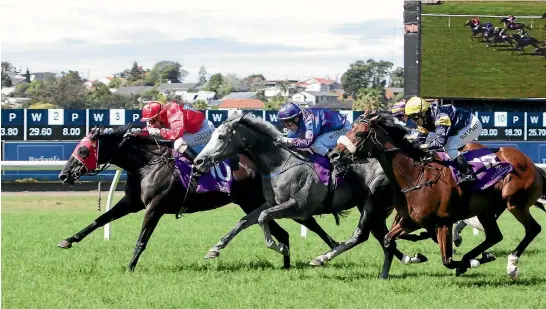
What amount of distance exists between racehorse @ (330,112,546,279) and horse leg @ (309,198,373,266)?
376 mm

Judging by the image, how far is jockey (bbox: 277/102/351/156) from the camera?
8641 mm

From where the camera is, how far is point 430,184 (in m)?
8.04

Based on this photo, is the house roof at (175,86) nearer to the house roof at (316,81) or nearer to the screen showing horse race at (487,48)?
the house roof at (316,81)

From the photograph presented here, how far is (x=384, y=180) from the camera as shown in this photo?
29.4 feet

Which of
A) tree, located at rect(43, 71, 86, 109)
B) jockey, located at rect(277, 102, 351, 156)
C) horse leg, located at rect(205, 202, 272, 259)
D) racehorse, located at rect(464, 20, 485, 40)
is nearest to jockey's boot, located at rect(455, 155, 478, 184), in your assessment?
jockey, located at rect(277, 102, 351, 156)

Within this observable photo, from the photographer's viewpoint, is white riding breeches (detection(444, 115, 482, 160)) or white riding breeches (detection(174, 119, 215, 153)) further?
white riding breeches (detection(174, 119, 215, 153))

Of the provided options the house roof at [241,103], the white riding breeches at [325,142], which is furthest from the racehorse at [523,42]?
the house roof at [241,103]

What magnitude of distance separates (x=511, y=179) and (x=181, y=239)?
4.71 metres

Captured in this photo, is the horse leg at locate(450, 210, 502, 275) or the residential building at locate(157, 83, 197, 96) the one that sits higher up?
the residential building at locate(157, 83, 197, 96)

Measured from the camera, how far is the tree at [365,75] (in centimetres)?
9288

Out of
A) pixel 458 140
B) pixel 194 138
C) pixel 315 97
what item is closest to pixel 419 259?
pixel 458 140

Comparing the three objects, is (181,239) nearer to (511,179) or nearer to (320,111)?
(320,111)

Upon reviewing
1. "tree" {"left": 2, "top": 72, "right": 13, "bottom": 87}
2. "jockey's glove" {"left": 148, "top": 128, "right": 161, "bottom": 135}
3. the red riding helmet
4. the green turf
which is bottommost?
the green turf

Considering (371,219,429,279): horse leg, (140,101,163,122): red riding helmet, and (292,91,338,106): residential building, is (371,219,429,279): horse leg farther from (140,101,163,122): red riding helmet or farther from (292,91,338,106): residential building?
(292,91,338,106): residential building
